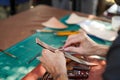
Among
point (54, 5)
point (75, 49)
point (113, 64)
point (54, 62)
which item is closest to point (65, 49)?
point (75, 49)

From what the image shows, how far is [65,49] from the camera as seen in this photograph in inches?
37.2

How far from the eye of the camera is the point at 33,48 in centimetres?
102

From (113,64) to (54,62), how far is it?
0.27 meters

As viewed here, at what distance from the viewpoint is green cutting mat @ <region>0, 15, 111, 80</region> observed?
86cm

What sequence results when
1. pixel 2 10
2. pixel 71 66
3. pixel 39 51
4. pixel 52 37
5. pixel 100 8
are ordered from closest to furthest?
pixel 71 66 < pixel 39 51 < pixel 52 37 < pixel 2 10 < pixel 100 8

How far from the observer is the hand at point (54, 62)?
2.51 ft

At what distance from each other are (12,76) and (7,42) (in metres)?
0.26

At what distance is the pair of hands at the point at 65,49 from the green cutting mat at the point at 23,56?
4.0 inches

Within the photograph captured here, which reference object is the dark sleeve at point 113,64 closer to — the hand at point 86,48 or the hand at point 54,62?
the hand at point 54,62

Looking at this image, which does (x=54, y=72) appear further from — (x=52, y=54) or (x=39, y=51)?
(x=39, y=51)

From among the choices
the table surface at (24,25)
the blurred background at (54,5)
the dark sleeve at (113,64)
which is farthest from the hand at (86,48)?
the blurred background at (54,5)

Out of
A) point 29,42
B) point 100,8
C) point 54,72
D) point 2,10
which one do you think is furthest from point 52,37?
point 100,8

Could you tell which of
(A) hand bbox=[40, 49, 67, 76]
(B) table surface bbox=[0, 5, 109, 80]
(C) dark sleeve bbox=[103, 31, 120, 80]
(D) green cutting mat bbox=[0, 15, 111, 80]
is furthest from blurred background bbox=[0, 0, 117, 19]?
(C) dark sleeve bbox=[103, 31, 120, 80]

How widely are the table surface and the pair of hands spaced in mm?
88
